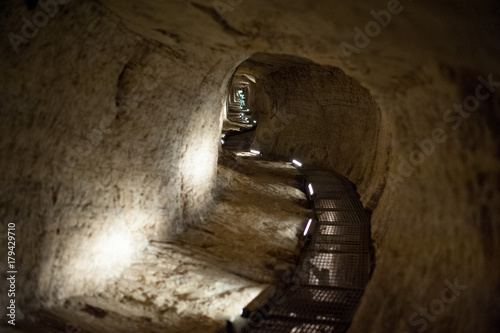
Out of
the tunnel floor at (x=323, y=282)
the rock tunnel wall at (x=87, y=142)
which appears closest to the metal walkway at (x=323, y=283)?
the tunnel floor at (x=323, y=282)

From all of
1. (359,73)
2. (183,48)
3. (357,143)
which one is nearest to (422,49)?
(359,73)

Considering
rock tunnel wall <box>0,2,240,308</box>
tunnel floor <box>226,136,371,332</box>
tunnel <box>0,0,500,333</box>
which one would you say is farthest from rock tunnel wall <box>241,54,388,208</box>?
rock tunnel wall <box>0,2,240,308</box>

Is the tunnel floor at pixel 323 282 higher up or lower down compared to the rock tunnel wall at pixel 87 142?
lower down

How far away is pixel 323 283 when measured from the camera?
4957 millimetres

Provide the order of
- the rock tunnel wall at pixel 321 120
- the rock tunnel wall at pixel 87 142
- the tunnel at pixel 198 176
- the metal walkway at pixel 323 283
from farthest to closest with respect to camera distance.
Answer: the rock tunnel wall at pixel 321 120, the metal walkway at pixel 323 283, the rock tunnel wall at pixel 87 142, the tunnel at pixel 198 176

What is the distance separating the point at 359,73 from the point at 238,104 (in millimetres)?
29734

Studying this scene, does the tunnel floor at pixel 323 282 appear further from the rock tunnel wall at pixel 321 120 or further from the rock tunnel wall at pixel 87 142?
the rock tunnel wall at pixel 87 142

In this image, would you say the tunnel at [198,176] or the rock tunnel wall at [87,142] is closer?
the tunnel at [198,176]

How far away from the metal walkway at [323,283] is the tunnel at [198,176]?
3 centimetres

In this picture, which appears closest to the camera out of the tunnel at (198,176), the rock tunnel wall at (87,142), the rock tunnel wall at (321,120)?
the tunnel at (198,176)

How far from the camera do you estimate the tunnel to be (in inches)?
103

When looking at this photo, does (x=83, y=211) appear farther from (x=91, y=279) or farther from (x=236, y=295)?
(x=236, y=295)

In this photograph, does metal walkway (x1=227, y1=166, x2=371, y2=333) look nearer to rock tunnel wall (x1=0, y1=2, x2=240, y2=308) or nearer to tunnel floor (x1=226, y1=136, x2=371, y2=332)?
tunnel floor (x1=226, y1=136, x2=371, y2=332)

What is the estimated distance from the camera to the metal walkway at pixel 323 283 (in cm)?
409
